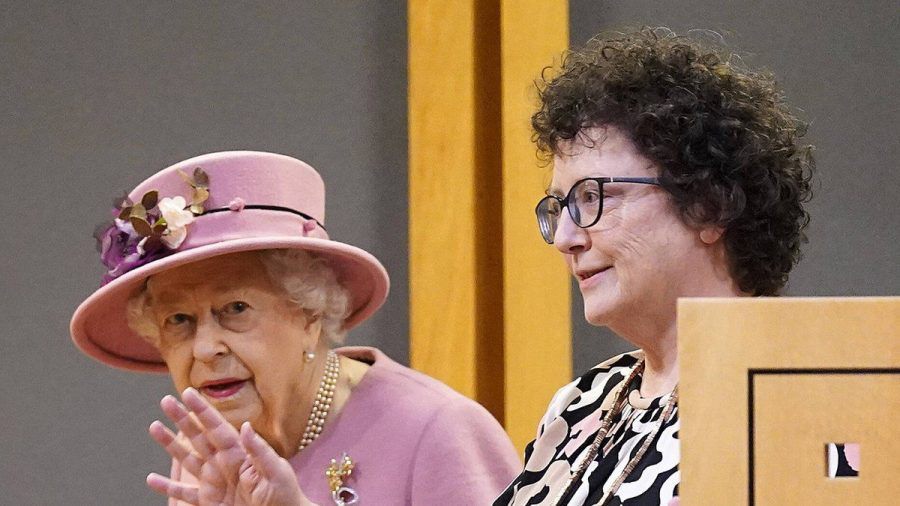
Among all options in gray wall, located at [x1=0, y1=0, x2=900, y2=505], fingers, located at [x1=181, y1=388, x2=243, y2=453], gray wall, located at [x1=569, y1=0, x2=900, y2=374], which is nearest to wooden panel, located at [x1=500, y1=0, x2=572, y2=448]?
gray wall, located at [x1=569, y1=0, x2=900, y2=374]

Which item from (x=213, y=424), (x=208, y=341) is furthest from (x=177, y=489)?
(x=208, y=341)

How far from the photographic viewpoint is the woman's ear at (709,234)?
1.61 meters

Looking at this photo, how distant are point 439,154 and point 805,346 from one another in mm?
2018

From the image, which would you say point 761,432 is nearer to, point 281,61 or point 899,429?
point 899,429

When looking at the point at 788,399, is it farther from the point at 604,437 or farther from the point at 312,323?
the point at 312,323

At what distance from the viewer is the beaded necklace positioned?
1.50 metres

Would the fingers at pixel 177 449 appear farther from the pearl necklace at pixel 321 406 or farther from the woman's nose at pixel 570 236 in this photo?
the woman's nose at pixel 570 236

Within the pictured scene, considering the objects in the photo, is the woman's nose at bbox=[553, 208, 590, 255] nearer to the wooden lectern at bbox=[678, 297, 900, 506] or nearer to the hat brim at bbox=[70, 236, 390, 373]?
the hat brim at bbox=[70, 236, 390, 373]

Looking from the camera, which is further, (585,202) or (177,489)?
(177,489)

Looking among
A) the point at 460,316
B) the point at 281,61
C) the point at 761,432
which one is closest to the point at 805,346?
the point at 761,432

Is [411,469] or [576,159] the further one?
[411,469]

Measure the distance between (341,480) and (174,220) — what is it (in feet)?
1.73

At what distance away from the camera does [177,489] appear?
1.97m

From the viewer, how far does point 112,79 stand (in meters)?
3.17
